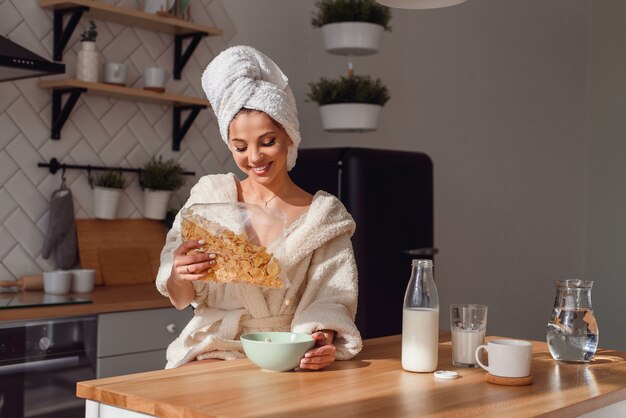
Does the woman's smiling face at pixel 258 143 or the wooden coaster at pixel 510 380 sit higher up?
the woman's smiling face at pixel 258 143

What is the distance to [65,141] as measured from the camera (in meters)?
3.49

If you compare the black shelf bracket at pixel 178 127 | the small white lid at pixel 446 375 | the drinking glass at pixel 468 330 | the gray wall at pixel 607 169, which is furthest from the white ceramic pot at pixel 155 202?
the gray wall at pixel 607 169

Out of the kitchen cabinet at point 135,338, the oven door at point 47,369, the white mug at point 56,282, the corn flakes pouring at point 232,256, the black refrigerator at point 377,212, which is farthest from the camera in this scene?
the black refrigerator at point 377,212

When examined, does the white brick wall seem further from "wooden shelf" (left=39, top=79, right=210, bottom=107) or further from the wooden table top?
the wooden table top

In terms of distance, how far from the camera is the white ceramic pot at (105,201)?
11.5ft

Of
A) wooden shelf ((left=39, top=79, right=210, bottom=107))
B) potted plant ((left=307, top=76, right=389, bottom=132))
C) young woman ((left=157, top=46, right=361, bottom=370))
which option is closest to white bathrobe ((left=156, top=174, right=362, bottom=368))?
young woman ((left=157, top=46, right=361, bottom=370))

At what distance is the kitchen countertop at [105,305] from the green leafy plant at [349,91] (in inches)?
49.6

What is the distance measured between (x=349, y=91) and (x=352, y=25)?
30 cm

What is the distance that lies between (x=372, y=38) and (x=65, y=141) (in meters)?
1.50

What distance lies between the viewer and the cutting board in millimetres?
3520

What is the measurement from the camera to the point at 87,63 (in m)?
3.42

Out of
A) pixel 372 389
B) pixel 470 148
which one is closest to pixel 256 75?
pixel 372 389

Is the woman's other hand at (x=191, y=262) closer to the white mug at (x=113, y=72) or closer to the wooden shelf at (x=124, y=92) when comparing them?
the wooden shelf at (x=124, y=92)

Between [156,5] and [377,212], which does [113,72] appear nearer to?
[156,5]
